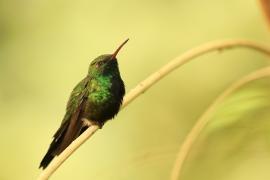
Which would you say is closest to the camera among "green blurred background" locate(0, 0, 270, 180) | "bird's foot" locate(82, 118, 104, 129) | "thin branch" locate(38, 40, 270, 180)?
"thin branch" locate(38, 40, 270, 180)

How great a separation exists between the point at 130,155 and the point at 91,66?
0.22m

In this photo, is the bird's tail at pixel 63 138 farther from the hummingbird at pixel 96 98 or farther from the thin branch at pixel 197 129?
the thin branch at pixel 197 129

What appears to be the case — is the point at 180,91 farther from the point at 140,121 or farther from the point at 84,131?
the point at 84,131

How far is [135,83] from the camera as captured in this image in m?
1.13

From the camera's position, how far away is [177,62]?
833mm

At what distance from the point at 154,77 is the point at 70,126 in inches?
6.3

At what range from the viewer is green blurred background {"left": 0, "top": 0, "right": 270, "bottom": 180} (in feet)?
3.26

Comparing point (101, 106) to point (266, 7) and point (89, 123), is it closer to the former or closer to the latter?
point (89, 123)

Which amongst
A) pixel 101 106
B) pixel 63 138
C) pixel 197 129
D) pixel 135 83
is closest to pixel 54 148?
pixel 63 138

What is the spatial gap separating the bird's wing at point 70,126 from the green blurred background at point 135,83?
122 mm

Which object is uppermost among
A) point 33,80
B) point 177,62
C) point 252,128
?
point 33,80

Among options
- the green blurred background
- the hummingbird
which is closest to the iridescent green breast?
the hummingbird

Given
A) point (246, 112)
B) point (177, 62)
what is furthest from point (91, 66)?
point (246, 112)

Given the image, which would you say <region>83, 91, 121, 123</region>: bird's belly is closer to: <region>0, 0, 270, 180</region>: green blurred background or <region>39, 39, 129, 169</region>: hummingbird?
<region>39, 39, 129, 169</region>: hummingbird
